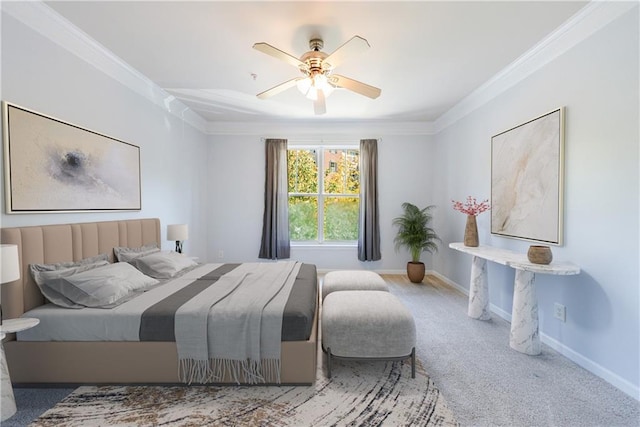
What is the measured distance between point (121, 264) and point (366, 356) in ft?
7.24

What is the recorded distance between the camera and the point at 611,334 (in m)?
2.10

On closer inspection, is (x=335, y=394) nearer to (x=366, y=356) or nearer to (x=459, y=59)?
(x=366, y=356)

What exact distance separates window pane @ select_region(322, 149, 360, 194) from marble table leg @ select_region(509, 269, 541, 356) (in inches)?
129

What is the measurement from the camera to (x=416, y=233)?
15.9 feet

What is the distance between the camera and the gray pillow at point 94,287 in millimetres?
2098

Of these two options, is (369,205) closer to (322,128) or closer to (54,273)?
(322,128)

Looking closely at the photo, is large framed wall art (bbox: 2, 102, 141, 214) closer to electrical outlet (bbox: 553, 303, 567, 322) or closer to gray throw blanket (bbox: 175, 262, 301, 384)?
gray throw blanket (bbox: 175, 262, 301, 384)

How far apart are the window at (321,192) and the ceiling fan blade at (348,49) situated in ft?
10.0

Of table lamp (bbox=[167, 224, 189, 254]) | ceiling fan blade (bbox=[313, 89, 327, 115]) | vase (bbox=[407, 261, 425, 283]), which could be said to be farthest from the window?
ceiling fan blade (bbox=[313, 89, 327, 115])

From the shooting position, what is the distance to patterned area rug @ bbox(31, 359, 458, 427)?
1.72 meters

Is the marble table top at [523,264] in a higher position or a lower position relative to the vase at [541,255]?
lower

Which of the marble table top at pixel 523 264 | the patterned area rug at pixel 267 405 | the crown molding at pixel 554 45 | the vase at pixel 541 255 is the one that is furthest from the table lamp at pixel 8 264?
the crown molding at pixel 554 45

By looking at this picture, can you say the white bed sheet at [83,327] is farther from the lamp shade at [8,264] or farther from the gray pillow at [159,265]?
the gray pillow at [159,265]

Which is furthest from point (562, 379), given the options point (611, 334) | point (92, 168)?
point (92, 168)
